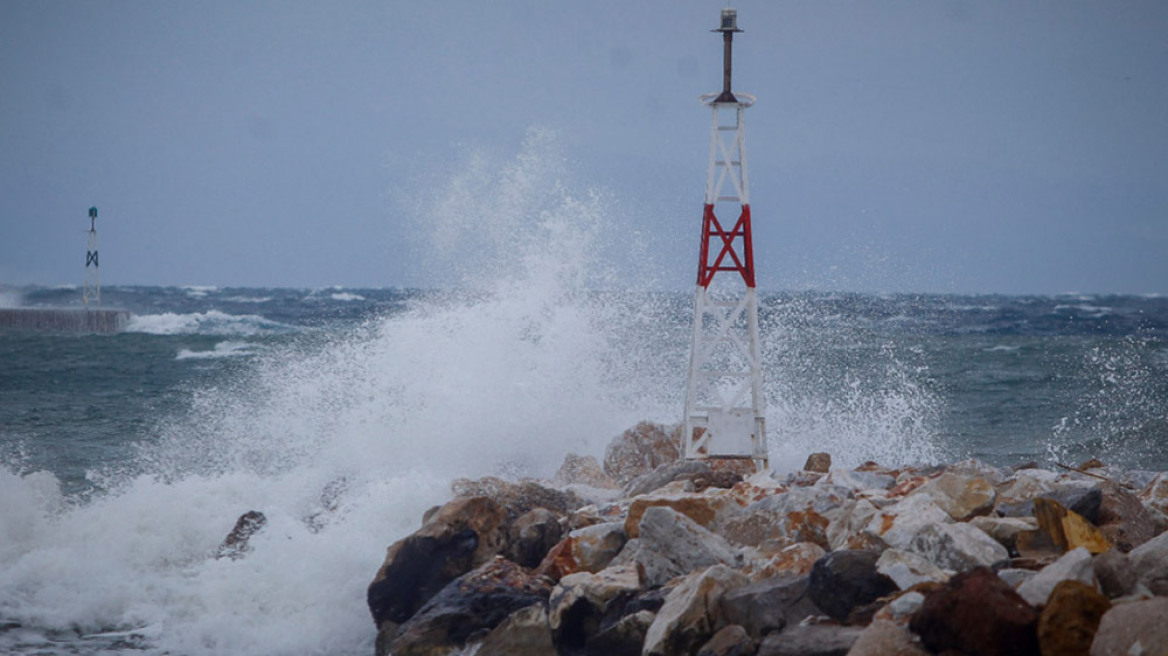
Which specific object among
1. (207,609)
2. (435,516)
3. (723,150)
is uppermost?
(723,150)

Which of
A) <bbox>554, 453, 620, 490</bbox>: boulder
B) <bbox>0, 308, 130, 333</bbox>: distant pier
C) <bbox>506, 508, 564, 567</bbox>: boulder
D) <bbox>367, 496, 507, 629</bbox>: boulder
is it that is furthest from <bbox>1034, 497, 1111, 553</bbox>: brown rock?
<bbox>0, 308, 130, 333</bbox>: distant pier

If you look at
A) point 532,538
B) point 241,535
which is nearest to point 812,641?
point 532,538

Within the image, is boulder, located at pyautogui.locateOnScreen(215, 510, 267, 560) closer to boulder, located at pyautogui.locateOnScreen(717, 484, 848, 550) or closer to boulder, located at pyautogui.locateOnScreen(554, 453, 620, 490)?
boulder, located at pyautogui.locateOnScreen(554, 453, 620, 490)

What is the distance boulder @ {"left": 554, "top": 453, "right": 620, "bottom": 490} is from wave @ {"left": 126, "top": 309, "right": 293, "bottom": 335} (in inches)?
1243

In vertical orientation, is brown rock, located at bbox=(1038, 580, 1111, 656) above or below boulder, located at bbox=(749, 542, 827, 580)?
above

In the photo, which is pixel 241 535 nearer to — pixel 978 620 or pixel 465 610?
pixel 465 610

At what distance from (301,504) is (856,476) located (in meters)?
5.77

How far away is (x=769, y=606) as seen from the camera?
6402mm

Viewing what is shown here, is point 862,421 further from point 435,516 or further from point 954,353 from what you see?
point 954,353

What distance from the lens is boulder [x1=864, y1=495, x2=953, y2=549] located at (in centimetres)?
670

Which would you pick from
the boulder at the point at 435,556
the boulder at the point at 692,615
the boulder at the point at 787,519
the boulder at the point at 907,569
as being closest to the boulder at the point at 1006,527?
the boulder at the point at 907,569

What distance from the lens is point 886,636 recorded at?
5523 mm

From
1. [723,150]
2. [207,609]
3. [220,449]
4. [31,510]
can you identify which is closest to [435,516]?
[207,609]

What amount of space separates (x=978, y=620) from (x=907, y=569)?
1032mm
